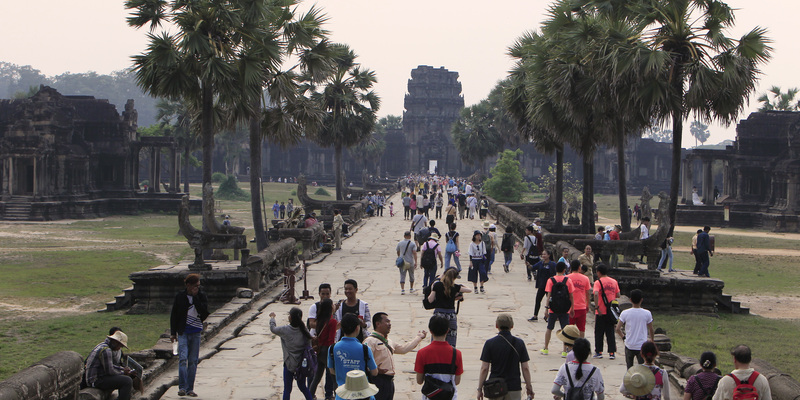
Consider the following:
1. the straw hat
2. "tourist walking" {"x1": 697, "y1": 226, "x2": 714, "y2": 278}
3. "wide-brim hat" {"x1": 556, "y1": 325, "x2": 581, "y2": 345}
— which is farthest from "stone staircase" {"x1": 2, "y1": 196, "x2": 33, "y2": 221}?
the straw hat

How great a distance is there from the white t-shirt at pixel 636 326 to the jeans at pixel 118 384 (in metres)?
5.34

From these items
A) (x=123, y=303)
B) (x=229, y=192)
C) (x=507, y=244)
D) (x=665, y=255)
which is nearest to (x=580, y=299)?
(x=507, y=244)

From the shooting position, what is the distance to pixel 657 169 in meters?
86.6

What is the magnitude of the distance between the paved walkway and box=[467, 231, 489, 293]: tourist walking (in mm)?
366

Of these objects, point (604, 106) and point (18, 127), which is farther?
point (18, 127)

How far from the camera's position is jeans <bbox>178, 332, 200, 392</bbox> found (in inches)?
353

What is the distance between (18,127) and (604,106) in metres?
36.2

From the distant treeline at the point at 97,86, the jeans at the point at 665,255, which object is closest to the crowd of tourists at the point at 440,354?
the jeans at the point at 665,255

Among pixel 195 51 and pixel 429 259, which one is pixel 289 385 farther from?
pixel 195 51

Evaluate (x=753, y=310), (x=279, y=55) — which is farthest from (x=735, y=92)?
(x=279, y=55)

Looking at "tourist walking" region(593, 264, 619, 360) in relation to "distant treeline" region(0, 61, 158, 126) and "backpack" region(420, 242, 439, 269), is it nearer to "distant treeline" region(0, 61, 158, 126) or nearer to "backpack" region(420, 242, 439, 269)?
"backpack" region(420, 242, 439, 269)

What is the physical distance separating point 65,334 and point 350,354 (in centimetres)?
886

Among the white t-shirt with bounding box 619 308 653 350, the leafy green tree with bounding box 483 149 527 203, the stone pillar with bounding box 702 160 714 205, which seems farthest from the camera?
the stone pillar with bounding box 702 160 714 205

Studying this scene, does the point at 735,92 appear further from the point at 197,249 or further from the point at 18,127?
the point at 18,127
